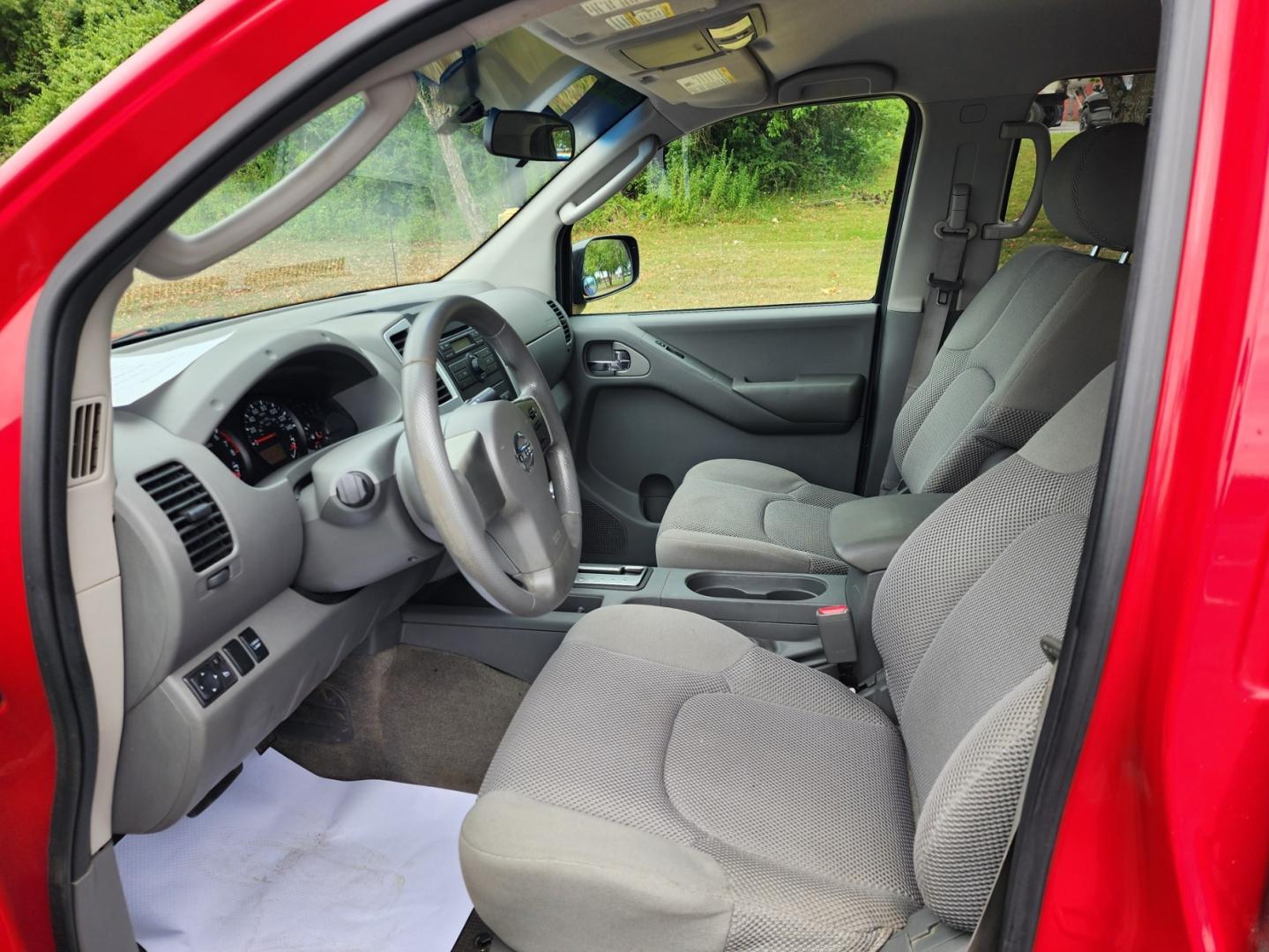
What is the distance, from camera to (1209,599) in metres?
0.66

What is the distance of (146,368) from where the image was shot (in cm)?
148

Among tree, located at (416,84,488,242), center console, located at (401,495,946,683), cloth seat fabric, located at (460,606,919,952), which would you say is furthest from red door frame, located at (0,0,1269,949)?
tree, located at (416,84,488,242)

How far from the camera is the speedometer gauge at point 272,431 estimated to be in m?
1.55

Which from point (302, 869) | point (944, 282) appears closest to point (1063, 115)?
point (944, 282)

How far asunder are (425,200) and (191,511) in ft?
5.72

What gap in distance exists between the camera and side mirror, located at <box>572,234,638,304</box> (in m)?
3.04

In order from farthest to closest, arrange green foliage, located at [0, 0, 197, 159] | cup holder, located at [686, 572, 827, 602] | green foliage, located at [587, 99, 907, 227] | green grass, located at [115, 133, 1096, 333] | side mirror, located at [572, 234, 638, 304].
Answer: green foliage, located at [0, 0, 197, 159]
side mirror, located at [572, 234, 638, 304]
green foliage, located at [587, 99, 907, 227]
green grass, located at [115, 133, 1096, 333]
cup holder, located at [686, 572, 827, 602]

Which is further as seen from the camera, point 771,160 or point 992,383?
point 771,160

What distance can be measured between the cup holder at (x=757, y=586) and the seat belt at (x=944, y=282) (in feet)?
3.25

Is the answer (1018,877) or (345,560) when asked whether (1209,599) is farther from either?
(345,560)

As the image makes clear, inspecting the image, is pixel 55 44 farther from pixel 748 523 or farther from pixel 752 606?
pixel 752 606

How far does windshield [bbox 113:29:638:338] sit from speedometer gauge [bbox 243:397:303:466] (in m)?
A: 0.26

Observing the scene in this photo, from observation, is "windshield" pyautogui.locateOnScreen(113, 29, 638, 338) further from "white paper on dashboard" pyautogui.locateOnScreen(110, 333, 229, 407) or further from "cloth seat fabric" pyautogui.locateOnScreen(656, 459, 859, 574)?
"cloth seat fabric" pyautogui.locateOnScreen(656, 459, 859, 574)

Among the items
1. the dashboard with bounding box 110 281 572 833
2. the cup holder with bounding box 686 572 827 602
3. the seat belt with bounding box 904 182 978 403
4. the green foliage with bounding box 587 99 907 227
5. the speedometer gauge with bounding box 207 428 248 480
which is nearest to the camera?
the dashboard with bounding box 110 281 572 833
